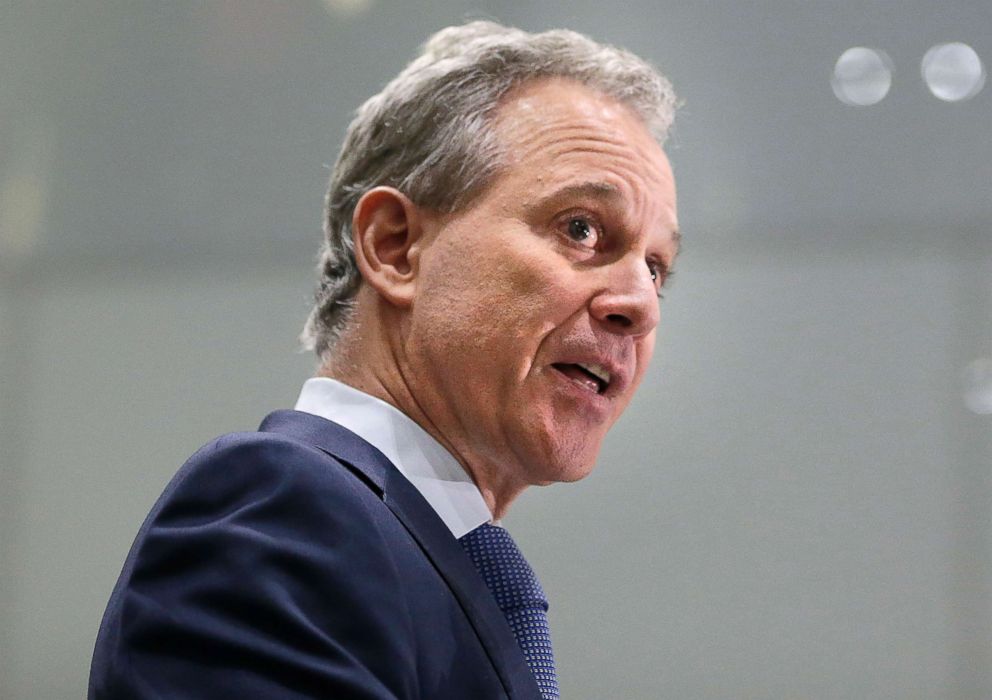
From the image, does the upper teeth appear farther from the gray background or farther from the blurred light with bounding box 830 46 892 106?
the blurred light with bounding box 830 46 892 106

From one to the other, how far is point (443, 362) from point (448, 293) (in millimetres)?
57

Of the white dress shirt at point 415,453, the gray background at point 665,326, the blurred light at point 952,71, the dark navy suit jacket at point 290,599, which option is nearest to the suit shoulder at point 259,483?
the dark navy suit jacket at point 290,599

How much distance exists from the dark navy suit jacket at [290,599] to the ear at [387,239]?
0.71ft

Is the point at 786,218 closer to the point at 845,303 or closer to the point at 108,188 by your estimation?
the point at 845,303

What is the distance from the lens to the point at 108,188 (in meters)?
1.78

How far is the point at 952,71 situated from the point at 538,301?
1066 millimetres

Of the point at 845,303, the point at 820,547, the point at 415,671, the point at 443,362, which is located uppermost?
the point at 845,303

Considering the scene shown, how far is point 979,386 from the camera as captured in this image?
163 centimetres

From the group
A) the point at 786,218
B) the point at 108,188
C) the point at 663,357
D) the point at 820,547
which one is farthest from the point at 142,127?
the point at 820,547

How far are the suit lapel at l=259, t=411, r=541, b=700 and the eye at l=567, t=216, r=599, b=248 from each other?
0.81 feet

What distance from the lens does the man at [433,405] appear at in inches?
28.1

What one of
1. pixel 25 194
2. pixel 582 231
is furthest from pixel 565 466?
pixel 25 194

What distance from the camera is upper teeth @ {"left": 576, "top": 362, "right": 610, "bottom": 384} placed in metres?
0.98

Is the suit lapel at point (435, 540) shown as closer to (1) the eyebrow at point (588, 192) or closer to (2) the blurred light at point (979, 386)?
(1) the eyebrow at point (588, 192)
